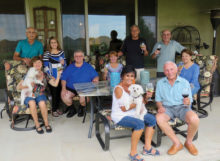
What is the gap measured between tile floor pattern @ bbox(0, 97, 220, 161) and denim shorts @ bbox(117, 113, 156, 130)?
1.15 ft

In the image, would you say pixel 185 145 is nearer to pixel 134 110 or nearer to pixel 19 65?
pixel 134 110

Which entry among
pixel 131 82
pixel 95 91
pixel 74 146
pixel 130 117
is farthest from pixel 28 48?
pixel 130 117

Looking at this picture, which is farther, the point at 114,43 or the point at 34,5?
the point at 114,43

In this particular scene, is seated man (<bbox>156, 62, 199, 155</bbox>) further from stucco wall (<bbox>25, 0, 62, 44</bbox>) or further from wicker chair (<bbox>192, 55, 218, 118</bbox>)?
stucco wall (<bbox>25, 0, 62, 44</bbox>)

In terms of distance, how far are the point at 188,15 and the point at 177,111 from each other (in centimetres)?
427

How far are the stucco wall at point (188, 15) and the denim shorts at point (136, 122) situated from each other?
12.8 ft

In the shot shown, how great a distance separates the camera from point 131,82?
2285 mm

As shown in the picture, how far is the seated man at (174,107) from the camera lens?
7.55 feet

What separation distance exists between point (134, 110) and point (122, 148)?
51 cm

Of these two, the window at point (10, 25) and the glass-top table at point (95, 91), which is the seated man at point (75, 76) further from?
the window at point (10, 25)

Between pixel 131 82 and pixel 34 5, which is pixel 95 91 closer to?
pixel 131 82

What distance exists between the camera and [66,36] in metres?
5.08

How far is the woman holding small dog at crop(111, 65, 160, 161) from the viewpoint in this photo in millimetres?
2176

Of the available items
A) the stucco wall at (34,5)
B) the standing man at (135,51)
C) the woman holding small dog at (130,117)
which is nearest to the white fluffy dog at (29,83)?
the woman holding small dog at (130,117)
